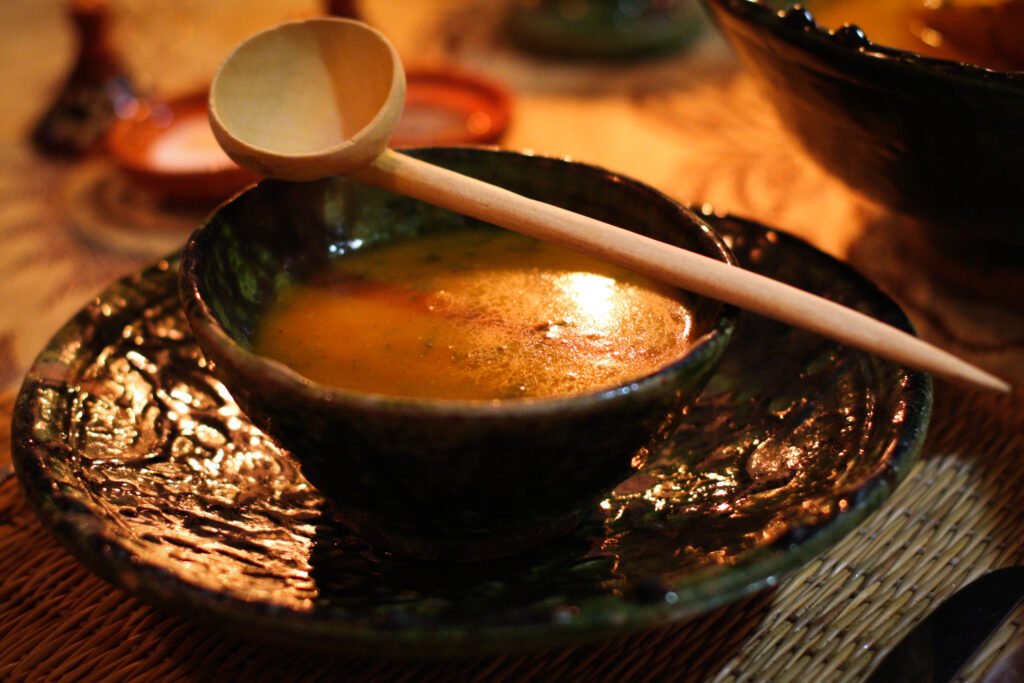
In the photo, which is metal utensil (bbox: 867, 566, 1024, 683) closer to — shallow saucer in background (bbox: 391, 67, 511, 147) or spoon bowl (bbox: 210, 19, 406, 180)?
spoon bowl (bbox: 210, 19, 406, 180)

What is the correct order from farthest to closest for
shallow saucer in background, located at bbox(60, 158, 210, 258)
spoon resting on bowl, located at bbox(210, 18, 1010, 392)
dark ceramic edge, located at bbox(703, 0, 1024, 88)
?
1. shallow saucer in background, located at bbox(60, 158, 210, 258)
2. dark ceramic edge, located at bbox(703, 0, 1024, 88)
3. spoon resting on bowl, located at bbox(210, 18, 1010, 392)

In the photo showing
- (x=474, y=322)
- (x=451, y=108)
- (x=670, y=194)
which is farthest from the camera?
(x=451, y=108)

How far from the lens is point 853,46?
0.81m

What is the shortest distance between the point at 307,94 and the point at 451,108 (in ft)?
2.31

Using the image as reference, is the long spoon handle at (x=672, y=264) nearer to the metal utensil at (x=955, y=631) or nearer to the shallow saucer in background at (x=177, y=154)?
the metal utensil at (x=955, y=631)

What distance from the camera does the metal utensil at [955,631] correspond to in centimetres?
62

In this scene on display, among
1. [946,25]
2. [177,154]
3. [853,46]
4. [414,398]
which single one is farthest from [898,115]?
[177,154]

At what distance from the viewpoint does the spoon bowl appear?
0.78 m

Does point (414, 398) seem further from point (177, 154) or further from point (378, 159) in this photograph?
point (177, 154)

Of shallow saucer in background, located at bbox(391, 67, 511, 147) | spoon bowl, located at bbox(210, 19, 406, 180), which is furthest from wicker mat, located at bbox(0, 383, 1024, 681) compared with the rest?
shallow saucer in background, located at bbox(391, 67, 511, 147)

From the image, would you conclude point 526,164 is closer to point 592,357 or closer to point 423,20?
point 592,357

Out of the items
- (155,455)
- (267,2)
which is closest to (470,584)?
(155,455)

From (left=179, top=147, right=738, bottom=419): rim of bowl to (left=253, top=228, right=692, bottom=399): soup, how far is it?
0.05 meters

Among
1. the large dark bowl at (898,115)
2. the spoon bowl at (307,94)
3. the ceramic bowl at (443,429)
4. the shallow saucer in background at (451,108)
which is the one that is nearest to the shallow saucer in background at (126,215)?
the shallow saucer in background at (451,108)
